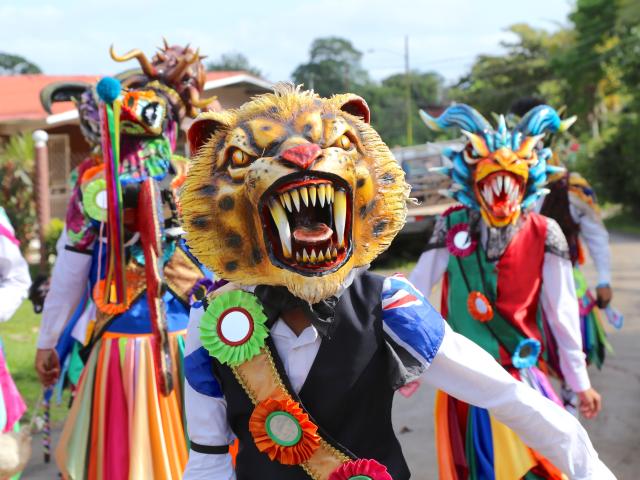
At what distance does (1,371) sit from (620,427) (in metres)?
4.05

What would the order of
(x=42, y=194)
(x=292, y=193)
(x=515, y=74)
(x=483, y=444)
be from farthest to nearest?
(x=515, y=74) → (x=42, y=194) → (x=483, y=444) → (x=292, y=193)

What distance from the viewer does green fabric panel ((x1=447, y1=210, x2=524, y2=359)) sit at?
3.88 m

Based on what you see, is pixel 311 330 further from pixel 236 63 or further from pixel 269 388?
pixel 236 63

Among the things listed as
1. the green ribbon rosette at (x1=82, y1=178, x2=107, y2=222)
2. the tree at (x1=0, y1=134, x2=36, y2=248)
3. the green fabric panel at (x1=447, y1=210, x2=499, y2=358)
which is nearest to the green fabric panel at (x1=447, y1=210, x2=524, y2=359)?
the green fabric panel at (x1=447, y1=210, x2=499, y2=358)

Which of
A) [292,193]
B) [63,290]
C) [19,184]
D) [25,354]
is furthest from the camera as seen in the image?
[19,184]

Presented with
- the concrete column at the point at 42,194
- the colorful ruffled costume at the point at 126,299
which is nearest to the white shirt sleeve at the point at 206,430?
the colorful ruffled costume at the point at 126,299

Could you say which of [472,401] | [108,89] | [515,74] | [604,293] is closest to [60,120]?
[604,293]

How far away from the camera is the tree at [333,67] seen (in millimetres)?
70250

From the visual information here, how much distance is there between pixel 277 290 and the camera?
7.37ft

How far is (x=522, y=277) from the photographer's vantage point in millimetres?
3900

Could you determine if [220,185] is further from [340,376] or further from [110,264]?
[110,264]

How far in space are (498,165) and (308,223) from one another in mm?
2067

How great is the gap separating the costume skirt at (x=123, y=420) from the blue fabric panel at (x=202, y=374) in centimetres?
167

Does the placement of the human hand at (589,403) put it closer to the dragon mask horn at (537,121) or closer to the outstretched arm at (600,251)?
the dragon mask horn at (537,121)
